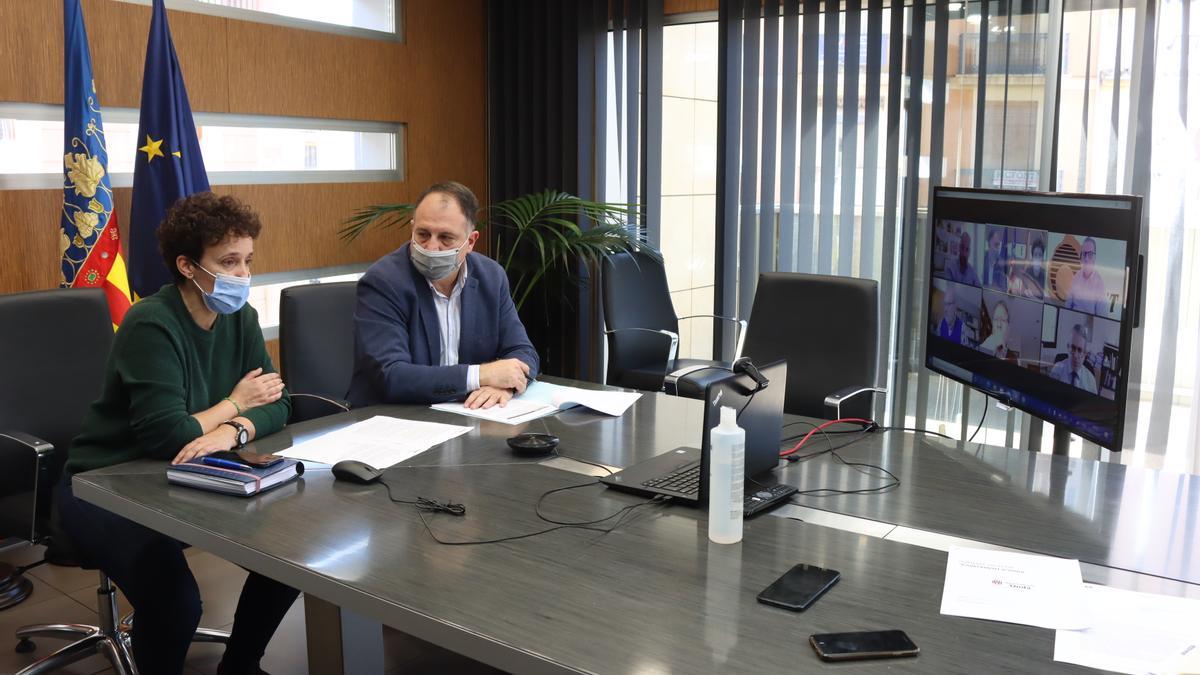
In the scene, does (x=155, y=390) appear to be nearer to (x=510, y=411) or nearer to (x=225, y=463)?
(x=225, y=463)

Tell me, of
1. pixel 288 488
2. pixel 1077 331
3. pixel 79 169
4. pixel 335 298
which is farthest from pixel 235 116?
pixel 1077 331

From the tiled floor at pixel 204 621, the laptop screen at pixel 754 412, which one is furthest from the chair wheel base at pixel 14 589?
the laptop screen at pixel 754 412

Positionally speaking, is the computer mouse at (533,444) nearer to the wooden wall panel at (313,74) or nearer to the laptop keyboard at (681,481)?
the laptop keyboard at (681,481)

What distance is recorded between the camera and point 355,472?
2014mm

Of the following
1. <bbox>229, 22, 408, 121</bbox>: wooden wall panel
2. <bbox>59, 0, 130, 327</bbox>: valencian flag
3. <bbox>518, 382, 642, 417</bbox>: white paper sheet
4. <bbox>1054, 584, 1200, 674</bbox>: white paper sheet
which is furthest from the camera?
<bbox>229, 22, 408, 121</bbox>: wooden wall panel

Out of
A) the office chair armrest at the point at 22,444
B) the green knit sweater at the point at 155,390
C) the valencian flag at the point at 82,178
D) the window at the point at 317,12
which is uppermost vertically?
the window at the point at 317,12

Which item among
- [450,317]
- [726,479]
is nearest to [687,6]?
[450,317]

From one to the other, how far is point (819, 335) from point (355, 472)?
184 cm

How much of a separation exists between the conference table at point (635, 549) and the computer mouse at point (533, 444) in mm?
33

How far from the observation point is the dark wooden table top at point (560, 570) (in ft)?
4.37

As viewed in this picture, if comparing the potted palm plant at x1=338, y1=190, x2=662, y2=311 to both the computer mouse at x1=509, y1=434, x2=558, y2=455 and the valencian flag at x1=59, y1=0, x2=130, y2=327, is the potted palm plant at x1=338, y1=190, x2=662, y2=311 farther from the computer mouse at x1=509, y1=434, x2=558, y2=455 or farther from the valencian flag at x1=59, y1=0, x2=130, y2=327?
the computer mouse at x1=509, y1=434, x2=558, y2=455

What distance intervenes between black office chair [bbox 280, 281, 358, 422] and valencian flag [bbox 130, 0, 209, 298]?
33.4 inches

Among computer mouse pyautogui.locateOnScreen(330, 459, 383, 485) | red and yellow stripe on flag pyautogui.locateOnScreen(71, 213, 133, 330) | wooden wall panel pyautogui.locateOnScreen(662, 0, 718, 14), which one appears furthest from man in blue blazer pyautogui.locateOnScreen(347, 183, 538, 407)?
wooden wall panel pyautogui.locateOnScreen(662, 0, 718, 14)

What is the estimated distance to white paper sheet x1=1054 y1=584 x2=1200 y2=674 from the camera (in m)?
1.28
